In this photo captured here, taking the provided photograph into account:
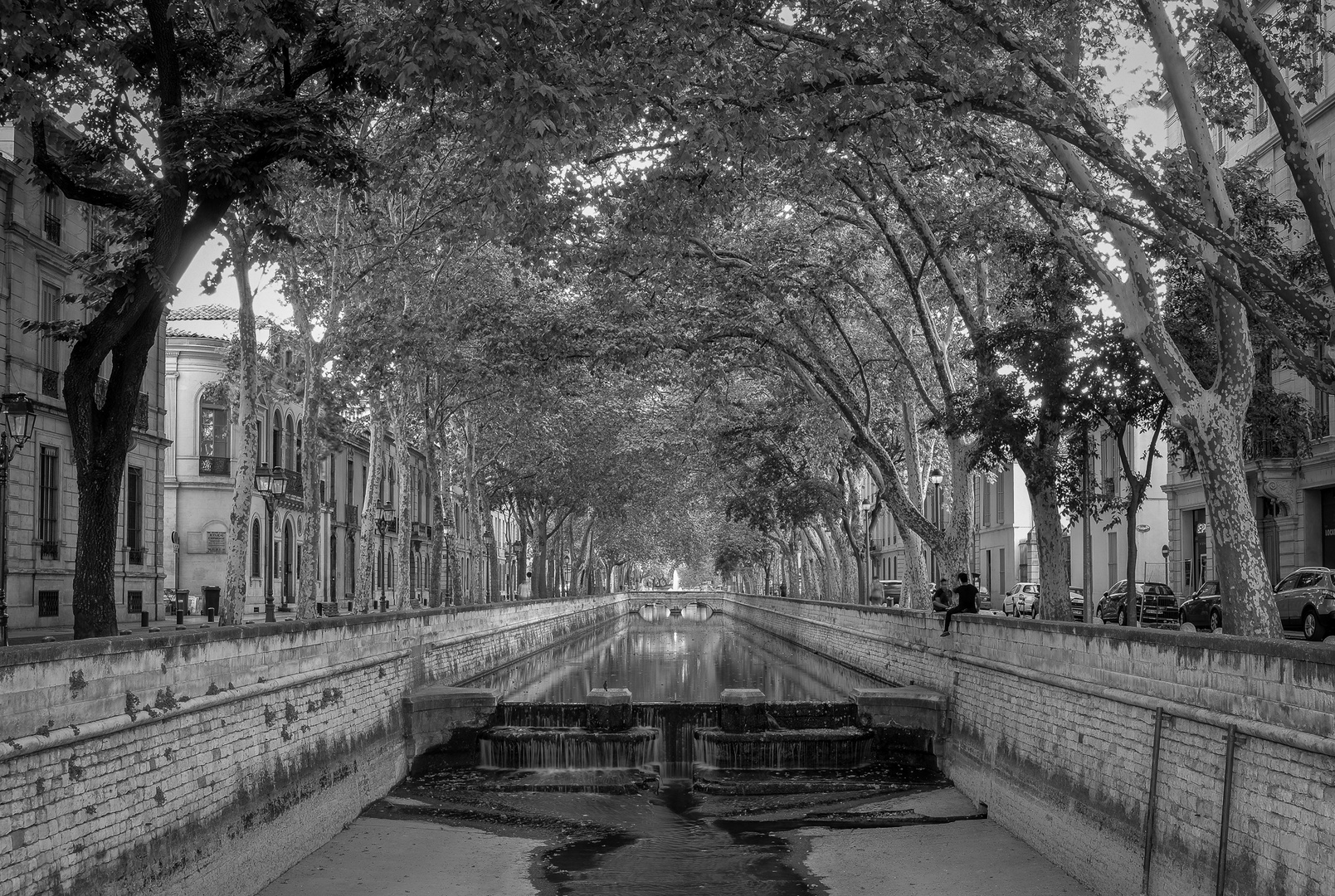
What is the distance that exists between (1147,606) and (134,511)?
1074 inches

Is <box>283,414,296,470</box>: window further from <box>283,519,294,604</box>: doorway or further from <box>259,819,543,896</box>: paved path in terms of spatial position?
<box>259,819,543,896</box>: paved path

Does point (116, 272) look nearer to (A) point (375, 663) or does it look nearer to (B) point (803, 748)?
(A) point (375, 663)

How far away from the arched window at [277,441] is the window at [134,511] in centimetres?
1651

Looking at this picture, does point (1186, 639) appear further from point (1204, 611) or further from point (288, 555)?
point (288, 555)

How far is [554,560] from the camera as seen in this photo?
6650 centimetres

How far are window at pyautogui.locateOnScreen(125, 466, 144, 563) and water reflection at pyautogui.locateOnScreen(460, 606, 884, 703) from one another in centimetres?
963

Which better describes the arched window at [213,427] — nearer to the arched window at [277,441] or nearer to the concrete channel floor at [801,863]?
the arched window at [277,441]

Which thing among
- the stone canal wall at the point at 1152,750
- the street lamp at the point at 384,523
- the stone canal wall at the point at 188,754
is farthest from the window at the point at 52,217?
the street lamp at the point at 384,523

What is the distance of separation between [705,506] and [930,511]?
12784mm

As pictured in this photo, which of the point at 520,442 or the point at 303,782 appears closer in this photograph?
the point at 303,782

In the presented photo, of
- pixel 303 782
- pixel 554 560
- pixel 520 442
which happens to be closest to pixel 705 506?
pixel 554 560

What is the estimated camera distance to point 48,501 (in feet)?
95.1

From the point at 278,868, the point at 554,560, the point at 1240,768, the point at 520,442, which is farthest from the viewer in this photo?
the point at 554,560

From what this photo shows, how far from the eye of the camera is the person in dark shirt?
21.5 m
